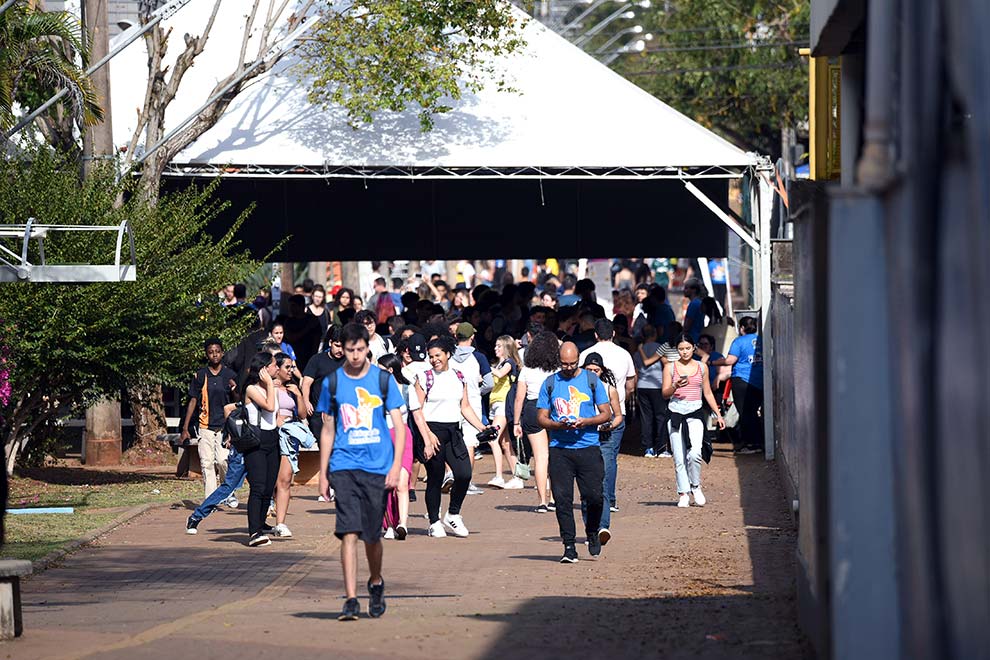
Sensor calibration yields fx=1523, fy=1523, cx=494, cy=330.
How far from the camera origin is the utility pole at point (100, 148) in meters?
18.9

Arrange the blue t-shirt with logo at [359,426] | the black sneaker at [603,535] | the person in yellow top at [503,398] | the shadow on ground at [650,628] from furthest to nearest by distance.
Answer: the person in yellow top at [503,398] < the black sneaker at [603,535] < the blue t-shirt with logo at [359,426] < the shadow on ground at [650,628]

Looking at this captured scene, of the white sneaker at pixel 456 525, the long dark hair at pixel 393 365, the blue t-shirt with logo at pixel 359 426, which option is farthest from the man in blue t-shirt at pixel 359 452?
the long dark hair at pixel 393 365

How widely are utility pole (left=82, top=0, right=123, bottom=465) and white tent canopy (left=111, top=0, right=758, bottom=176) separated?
121cm

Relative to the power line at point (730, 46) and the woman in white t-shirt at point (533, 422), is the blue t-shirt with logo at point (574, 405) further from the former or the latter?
the power line at point (730, 46)

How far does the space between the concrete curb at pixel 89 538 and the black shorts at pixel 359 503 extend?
2814 millimetres

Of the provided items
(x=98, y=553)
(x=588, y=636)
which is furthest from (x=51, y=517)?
(x=588, y=636)

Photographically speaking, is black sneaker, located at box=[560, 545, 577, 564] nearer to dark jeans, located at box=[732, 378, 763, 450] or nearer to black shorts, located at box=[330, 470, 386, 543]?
black shorts, located at box=[330, 470, 386, 543]

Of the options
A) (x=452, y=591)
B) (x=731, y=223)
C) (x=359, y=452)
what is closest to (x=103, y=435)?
(x=731, y=223)

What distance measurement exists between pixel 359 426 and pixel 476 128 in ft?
39.6

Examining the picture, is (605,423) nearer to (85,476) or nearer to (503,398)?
(503,398)

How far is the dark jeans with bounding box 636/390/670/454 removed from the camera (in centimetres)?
2009

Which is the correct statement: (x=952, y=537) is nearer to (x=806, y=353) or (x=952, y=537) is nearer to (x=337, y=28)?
(x=806, y=353)

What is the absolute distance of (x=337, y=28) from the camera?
1958 cm

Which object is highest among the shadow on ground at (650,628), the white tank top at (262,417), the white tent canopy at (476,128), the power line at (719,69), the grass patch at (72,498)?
the power line at (719,69)
